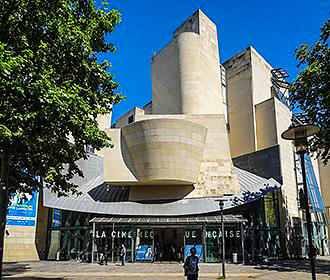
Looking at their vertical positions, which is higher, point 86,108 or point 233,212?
point 86,108

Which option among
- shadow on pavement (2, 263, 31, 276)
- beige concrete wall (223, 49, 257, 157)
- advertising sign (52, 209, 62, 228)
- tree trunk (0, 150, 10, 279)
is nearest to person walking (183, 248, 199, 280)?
tree trunk (0, 150, 10, 279)

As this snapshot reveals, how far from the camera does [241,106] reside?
4341cm

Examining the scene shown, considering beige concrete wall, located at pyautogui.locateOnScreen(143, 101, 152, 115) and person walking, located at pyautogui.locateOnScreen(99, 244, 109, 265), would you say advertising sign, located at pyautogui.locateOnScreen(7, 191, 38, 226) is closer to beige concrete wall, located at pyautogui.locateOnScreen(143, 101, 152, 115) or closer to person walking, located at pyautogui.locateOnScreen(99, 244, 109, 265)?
person walking, located at pyautogui.locateOnScreen(99, 244, 109, 265)

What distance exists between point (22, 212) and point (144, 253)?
40.8ft

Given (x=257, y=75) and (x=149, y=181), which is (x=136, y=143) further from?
(x=257, y=75)

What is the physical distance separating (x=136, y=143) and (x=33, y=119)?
672 inches

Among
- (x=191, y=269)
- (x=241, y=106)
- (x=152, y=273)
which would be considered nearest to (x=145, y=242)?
(x=152, y=273)

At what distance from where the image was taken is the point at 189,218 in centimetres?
2661

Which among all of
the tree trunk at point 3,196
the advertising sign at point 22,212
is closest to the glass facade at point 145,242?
the advertising sign at point 22,212

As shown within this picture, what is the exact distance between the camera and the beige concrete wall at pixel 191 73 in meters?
37.5

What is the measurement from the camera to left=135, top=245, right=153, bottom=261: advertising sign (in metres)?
A: 25.7

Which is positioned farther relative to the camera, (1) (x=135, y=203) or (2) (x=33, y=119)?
(1) (x=135, y=203)

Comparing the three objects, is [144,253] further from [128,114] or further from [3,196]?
[128,114]

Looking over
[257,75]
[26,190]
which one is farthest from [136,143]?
[257,75]
